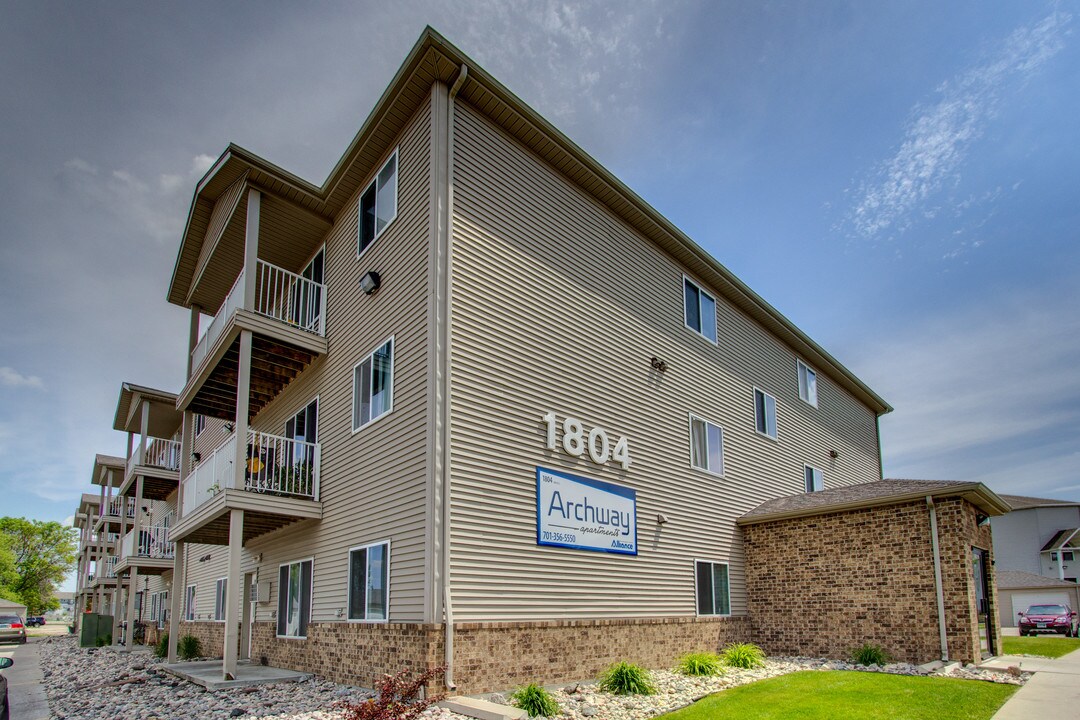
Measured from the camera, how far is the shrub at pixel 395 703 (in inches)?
283

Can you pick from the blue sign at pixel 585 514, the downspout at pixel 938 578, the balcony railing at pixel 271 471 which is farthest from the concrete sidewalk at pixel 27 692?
the downspout at pixel 938 578

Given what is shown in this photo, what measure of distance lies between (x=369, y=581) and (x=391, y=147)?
754 cm

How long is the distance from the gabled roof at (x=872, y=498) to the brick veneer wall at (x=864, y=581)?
245 mm

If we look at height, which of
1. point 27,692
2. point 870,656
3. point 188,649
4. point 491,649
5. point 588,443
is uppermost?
point 588,443

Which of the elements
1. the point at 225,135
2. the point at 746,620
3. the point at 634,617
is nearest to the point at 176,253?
the point at 225,135

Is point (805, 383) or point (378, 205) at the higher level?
point (378, 205)

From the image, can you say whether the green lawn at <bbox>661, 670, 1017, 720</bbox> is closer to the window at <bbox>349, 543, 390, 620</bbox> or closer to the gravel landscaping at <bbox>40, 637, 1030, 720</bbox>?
the gravel landscaping at <bbox>40, 637, 1030, 720</bbox>

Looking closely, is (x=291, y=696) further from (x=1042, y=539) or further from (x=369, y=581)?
(x=1042, y=539)

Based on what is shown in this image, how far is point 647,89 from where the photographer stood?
14016 millimetres

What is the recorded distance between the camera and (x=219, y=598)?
18.4 m

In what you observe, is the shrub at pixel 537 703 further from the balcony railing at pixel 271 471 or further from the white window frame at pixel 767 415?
the white window frame at pixel 767 415

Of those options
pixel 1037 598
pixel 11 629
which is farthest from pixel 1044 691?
pixel 11 629

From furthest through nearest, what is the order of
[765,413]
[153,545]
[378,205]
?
[153,545] → [765,413] → [378,205]

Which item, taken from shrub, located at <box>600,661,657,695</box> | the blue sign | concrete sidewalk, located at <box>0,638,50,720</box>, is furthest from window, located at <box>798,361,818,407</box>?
concrete sidewalk, located at <box>0,638,50,720</box>
